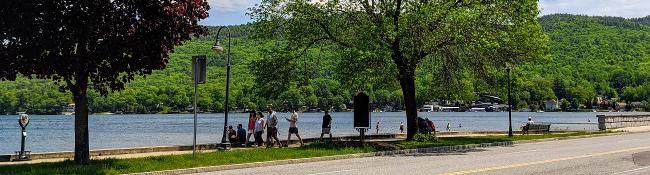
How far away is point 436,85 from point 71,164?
72.1ft

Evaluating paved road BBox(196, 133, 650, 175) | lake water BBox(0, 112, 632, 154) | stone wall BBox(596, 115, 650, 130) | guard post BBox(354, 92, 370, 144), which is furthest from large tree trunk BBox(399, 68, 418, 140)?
lake water BBox(0, 112, 632, 154)

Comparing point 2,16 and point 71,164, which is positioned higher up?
point 2,16

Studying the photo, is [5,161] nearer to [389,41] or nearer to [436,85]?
[389,41]

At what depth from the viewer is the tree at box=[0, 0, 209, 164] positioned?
17.7 meters

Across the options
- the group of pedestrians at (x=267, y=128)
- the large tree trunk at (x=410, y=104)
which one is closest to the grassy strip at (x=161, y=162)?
the group of pedestrians at (x=267, y=128)

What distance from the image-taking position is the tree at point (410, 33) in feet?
95.5

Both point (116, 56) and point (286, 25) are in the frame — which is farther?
point (286, 25)

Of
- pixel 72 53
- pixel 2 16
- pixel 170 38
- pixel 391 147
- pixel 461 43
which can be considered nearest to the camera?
pixel 2 16

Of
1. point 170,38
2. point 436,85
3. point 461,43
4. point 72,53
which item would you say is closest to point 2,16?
point 72,53

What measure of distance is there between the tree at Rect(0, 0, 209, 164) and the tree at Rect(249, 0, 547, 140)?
10.1 m

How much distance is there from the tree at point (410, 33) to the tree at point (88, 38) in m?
10.1

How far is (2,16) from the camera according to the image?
56.6ft

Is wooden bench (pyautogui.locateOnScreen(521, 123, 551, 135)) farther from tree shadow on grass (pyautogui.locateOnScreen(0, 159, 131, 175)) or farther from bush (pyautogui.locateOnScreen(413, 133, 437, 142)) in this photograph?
tree shadow on grass (pyautogui.locateOnScreen(0, 159, 131, 175))

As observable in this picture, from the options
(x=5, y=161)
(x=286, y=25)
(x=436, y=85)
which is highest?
(x=286, y=25)
